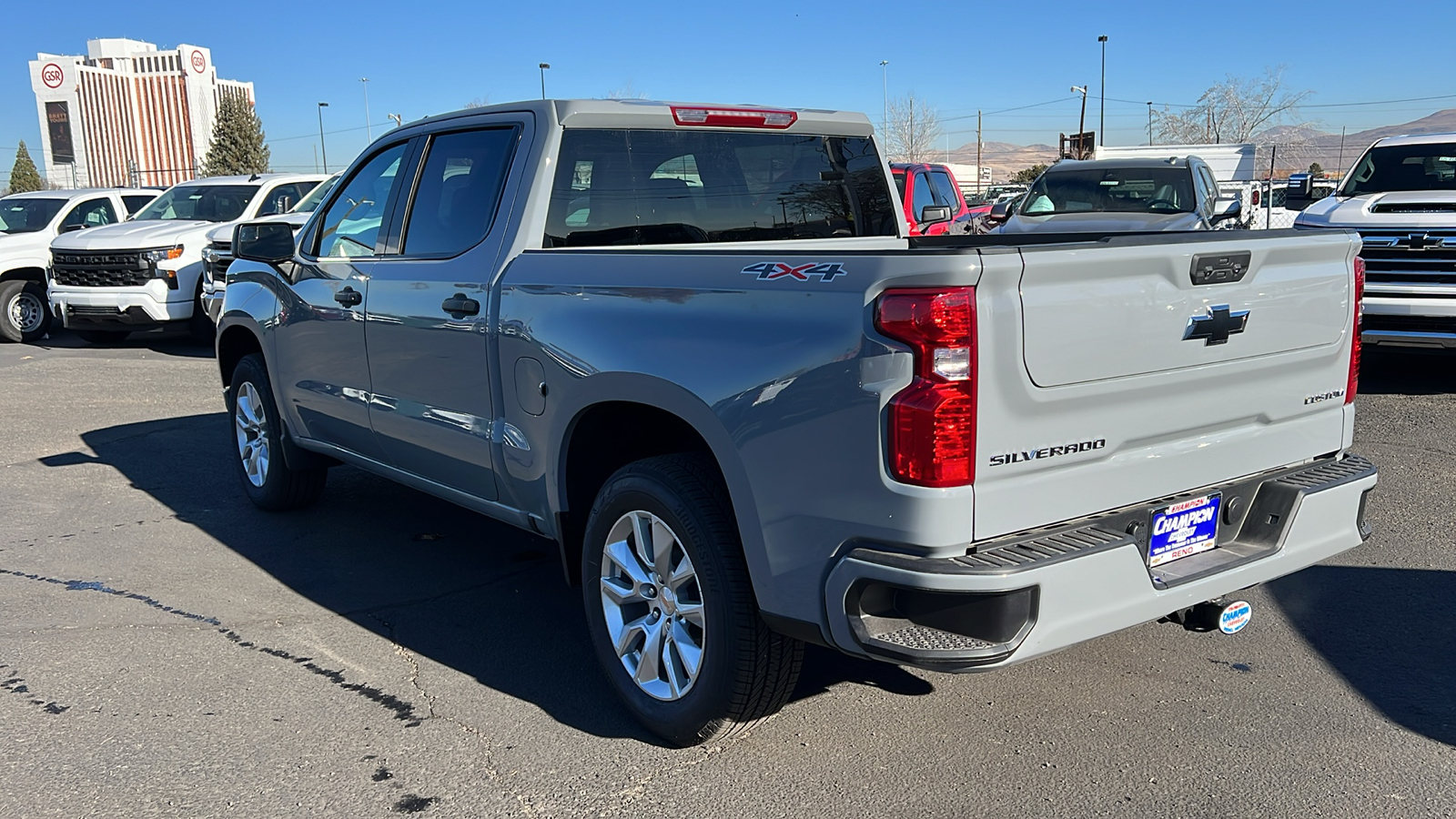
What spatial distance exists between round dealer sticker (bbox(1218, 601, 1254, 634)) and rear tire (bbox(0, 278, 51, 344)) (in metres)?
16.2

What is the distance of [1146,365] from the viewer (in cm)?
295

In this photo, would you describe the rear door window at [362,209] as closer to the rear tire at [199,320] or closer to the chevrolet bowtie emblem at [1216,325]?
the chevrolet bowtie emblem at [1216,325]

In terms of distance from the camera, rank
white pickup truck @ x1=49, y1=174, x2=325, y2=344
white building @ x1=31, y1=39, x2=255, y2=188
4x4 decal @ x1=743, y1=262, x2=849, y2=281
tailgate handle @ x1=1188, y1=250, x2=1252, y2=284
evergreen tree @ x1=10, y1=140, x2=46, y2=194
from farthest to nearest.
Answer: white building @ x1=31, y1=39, x2=255, y2=188
evergreen tree @ x1=10, y1=140, x2=46, y2=194
white pickup truck @ x1=49, y1=174, x2=325, y2=344
tailgate handle @ x1=1188, y1=250, x2=1252, y2=284
4x4 decal @ x1=743, y1=262, x2=849, y2=281

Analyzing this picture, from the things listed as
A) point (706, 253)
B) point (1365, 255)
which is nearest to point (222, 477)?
point (706, 253)

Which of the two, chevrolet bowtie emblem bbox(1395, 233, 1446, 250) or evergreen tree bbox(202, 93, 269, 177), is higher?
evergreen tree bbox(202, 93, 269, 177)

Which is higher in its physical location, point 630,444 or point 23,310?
point 630,444

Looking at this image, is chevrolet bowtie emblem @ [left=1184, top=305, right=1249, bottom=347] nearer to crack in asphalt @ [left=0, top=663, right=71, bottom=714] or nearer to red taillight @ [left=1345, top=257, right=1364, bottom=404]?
red taillight @ [left=1345, top=257, right=1364, bottom=404]

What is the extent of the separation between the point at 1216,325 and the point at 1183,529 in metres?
0.56

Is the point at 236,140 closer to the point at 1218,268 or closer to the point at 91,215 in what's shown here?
the point at 91,215

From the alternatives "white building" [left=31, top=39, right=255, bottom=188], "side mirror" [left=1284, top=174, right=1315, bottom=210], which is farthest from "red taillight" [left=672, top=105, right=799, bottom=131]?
"white building" [left=31, top=39, right=255, bottom=188]

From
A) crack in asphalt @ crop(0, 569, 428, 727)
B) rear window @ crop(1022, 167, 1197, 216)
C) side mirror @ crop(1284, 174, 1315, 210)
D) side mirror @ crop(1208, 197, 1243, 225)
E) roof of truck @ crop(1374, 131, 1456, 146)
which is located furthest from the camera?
rear window @ crop(1022, 167, 1197, 216)

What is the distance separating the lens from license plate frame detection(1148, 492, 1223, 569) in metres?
3.08

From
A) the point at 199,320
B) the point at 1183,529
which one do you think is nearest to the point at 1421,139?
the point at 1183,529

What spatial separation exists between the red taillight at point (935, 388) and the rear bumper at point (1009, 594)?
22 cm
